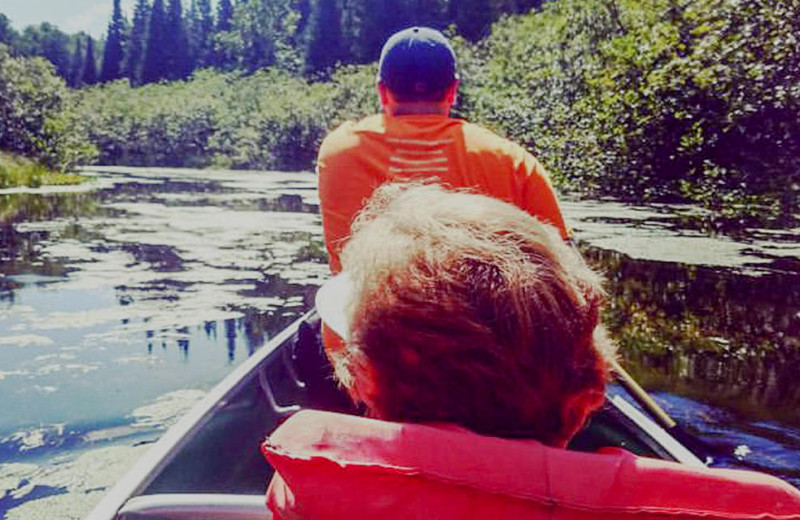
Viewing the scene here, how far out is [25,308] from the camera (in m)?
5.82

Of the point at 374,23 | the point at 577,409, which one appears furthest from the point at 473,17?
the point at 577,409

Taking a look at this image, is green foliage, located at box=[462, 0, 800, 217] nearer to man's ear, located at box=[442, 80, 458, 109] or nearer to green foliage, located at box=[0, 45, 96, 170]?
man's ear, located at box=[442, 80, 458, 109]

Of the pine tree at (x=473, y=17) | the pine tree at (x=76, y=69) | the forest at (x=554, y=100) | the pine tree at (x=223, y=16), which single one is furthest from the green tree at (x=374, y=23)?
the pine tree at (x=76, y=69)

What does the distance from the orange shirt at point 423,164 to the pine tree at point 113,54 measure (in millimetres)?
76841

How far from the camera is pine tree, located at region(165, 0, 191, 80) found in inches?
2803

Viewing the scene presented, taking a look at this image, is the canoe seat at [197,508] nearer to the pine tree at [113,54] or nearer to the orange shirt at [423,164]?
the orange shirt at [423,164]

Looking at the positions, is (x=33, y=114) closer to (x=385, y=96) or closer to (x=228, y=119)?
(x=228, y=119)

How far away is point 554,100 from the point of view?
15867mm

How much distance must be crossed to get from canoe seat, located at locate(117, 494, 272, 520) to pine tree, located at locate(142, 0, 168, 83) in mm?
72983

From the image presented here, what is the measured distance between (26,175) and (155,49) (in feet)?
175

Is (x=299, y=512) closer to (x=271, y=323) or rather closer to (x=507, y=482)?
(x=507, y=482)

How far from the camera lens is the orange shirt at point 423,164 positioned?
1.80 meters

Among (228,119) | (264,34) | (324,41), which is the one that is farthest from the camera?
(264,34)

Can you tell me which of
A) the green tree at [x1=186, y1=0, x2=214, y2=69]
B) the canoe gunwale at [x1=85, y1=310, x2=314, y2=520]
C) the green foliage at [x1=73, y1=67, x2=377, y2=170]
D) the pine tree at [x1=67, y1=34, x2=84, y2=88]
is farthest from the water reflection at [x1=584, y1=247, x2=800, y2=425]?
the pine tree at [x1=67, y1=34, x2=84, y2=88]
